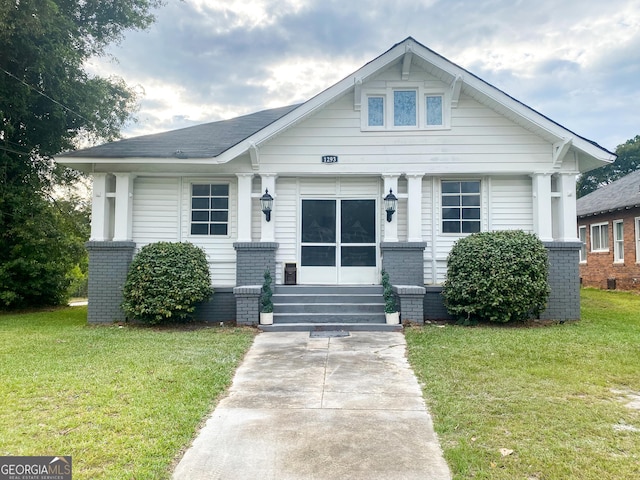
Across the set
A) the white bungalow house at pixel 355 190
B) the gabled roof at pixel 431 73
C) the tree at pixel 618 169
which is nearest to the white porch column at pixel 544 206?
the white bungalow house at pixel 355 190

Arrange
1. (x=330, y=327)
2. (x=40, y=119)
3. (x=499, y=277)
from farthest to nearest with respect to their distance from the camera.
Answer: (x=40, y=119) < (x=330, y=327) < (x=499, y=277)

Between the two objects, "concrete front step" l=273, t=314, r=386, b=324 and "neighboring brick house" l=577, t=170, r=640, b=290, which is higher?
"neighboring brick house" l=577, t=170, r=640, b=290

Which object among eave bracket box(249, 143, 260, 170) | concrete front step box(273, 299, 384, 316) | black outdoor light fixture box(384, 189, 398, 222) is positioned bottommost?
concrete front step box(273, 299, 384, 316)

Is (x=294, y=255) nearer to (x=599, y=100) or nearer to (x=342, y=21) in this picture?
(x=342, y=21)

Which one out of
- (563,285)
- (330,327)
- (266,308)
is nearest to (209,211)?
(266,308)

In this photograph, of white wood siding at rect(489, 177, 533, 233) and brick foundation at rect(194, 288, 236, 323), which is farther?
white wood siding at rect(489, 177, 533, 233)

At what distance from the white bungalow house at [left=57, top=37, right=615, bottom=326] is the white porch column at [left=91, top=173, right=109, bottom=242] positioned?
0.03 meters

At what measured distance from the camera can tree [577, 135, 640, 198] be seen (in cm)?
3506

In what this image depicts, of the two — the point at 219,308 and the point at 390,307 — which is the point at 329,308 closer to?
the point at 390,307

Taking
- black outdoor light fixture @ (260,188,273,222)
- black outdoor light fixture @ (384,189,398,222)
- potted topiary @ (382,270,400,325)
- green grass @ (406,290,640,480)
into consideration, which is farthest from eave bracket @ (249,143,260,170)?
green grass @ (406,290,640,480)

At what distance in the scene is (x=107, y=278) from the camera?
28.8 feet

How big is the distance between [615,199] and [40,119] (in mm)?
20967

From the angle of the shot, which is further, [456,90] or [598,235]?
[598,235]

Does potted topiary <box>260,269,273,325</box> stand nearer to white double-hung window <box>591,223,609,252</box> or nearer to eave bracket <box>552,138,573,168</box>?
eave bracket <box>552,138,573,168</box>
